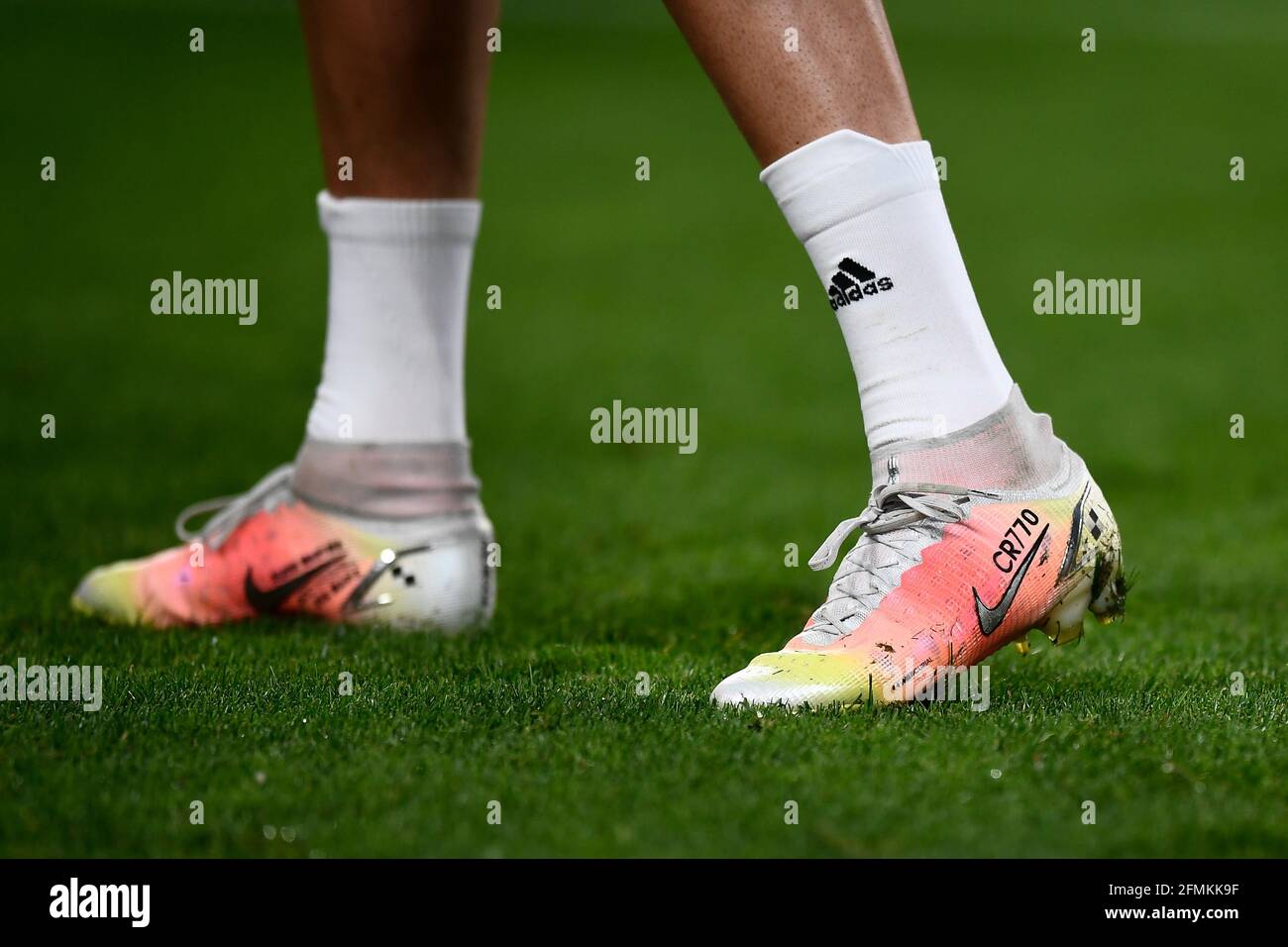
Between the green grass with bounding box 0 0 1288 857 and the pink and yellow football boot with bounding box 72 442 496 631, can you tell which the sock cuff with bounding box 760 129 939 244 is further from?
the pink and yellow football boot with bounding box 72 442 496 631

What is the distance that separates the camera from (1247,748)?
4.63 feet

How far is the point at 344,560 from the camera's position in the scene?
6.82 feet

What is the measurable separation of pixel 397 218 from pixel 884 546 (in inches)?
33.2

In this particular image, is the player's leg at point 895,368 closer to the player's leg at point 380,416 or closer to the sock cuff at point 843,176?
the sock cuff at point 843,176

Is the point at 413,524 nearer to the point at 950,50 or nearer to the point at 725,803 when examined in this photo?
the point at 725,803

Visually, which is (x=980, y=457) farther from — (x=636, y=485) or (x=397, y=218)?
(x=636, y=485)

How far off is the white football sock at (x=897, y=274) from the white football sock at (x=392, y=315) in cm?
66

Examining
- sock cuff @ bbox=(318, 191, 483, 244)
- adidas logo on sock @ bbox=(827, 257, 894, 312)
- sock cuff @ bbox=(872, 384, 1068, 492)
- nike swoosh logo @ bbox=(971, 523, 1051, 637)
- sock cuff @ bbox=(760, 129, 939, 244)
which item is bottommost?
nike swoosh logo @ bbox=(971, 523, 1051, 637)

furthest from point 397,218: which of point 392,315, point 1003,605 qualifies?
point 1003,605

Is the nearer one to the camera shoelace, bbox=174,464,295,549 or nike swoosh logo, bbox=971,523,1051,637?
nike swoosh logo, bbox=971,523,1051,637

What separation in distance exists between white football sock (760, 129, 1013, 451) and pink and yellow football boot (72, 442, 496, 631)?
72cm

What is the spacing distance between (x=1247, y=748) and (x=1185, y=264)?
5.06 m

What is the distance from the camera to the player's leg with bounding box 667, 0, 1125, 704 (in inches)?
60.2

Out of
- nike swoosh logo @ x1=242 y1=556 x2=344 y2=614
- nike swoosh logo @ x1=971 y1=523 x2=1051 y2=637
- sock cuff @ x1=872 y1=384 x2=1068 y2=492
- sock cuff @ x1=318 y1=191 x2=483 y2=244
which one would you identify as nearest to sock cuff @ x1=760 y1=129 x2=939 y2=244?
sock cuff @ x1=872 y1=384 x2=1068 y2=492
